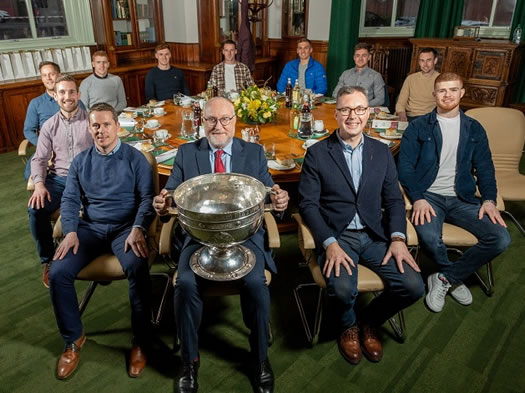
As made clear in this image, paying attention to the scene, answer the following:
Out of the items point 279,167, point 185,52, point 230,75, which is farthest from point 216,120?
point 185,52

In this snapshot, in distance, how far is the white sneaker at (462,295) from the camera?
8.10ft

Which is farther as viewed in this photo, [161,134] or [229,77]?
[229,77]

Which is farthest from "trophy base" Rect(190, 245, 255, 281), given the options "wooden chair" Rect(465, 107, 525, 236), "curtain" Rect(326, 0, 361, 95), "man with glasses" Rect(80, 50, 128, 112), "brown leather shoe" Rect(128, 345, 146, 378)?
"curtain" Rect(326, 0, 361, 95)

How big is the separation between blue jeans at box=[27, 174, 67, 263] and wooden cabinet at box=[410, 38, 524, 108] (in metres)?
5.27

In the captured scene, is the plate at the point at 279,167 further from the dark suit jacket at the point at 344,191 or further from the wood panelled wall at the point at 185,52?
the wood panelled wall at the point at 185,52

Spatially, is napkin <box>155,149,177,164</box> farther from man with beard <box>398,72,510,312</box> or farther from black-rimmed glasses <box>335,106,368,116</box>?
man with beard <box>398,72,510,312</box>

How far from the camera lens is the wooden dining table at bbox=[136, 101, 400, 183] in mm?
2543

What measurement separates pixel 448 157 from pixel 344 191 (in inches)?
34.0

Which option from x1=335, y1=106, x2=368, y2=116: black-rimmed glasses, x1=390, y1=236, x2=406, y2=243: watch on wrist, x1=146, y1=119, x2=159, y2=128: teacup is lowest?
x1=390, y1=236, x2=406, y2=243: watch on wrist

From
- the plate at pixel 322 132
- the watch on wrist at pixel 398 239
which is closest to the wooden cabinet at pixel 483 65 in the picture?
the plate at pixel 322 132

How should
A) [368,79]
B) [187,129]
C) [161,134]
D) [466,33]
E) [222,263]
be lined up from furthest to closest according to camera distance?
[466,33], [368,79], [187,129], [161,134], [222,263]

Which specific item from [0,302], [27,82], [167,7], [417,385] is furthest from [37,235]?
[167,7]

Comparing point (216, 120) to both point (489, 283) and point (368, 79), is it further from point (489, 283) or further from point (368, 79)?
point (368, 79)

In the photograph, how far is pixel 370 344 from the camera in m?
2.11
